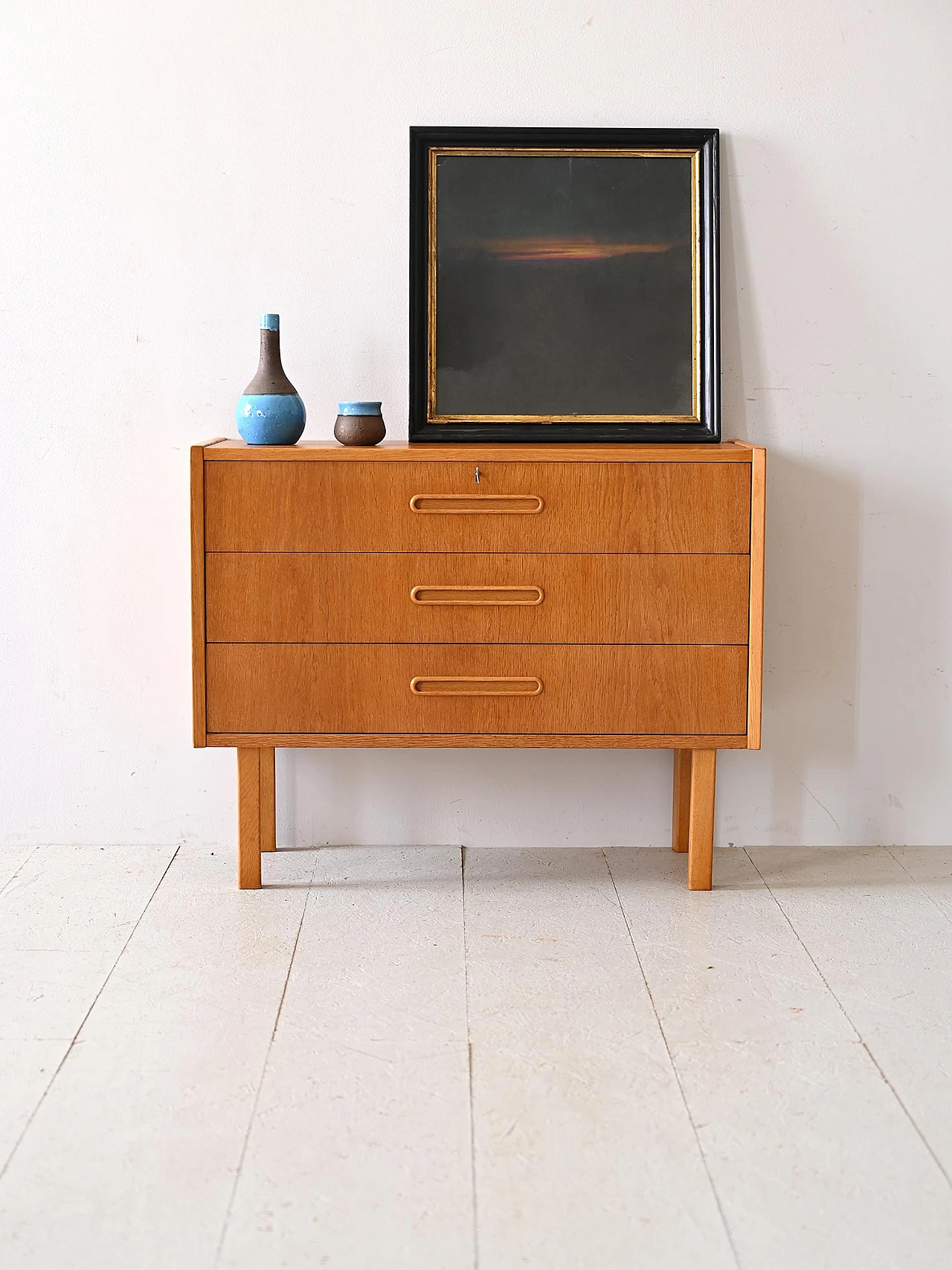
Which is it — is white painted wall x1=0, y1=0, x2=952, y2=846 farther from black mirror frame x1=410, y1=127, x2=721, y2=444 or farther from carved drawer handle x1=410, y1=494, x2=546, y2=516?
carved drawer handle x1=410, y1=494, x2=546, y2=516

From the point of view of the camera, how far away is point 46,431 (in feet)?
8.68

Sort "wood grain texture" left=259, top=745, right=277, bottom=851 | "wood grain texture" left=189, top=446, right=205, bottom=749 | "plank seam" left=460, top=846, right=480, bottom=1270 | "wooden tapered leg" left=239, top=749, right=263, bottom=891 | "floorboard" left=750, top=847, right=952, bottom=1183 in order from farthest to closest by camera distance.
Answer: "wood grain texture" left=259, top=745, right=277, bottom=851 < "wooden tapered leg" left=239, top=749, right=263, bottom=891 < "wood grain texture" left=189, top=446, right=205, bottom=749 < "floorboard" left=750, top=847, right=952, bottom=1183 < "plank seam" left=460, top=846, right=480, bottom=1270

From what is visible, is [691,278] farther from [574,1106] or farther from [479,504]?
[574,1106]

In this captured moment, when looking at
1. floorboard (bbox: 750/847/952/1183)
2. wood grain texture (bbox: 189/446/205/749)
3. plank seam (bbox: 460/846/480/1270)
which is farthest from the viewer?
wood grain texture (bbox: 189/446/205/749)

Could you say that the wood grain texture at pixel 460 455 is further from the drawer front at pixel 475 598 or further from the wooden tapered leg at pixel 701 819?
the wooden tapered leg at pixel 701 819

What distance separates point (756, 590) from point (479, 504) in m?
0.55

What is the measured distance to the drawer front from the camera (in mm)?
2375

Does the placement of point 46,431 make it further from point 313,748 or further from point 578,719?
point 578,719

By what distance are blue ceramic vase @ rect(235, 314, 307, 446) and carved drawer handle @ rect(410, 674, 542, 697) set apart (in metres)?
0.54

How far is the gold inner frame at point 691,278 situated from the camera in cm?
254

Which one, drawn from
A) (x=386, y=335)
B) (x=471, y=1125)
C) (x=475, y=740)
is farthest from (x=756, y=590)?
(x=471, y=1125)

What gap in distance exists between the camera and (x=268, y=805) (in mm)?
2732

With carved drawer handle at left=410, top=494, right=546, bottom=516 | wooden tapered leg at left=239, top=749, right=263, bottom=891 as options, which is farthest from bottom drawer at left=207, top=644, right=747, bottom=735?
carved drawer handle at left=410, top=494, right=546, bottom=516

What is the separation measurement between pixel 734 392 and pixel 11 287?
1512mm
